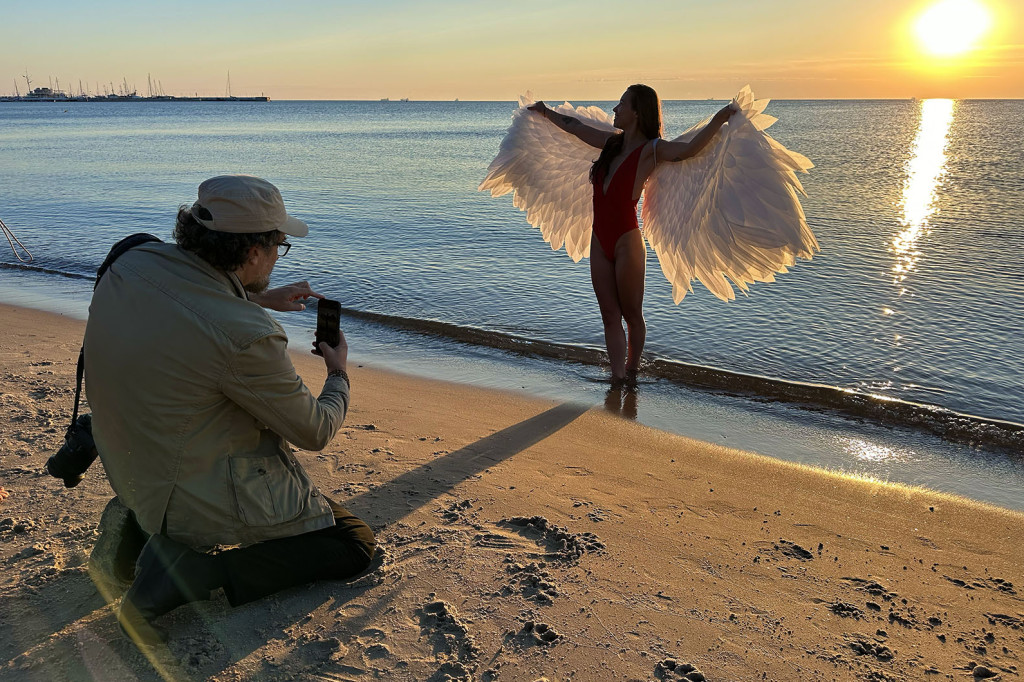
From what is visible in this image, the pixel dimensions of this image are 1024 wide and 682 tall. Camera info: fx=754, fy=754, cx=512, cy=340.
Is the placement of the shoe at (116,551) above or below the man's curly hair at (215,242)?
below

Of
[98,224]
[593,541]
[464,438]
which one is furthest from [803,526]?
[98,224]

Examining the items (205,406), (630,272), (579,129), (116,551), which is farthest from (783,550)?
(579,129)

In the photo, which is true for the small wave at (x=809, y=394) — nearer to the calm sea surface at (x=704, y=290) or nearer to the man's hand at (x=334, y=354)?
the calm sea surface at (x=704, y=290)

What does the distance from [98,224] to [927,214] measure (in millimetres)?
17917

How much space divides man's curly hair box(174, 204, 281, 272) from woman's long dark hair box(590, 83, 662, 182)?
336 centimetres

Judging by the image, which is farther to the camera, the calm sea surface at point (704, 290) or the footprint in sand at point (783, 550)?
the calm sea surface at point (704, 290)

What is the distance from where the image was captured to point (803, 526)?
3844mm

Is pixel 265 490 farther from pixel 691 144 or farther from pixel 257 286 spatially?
pixel 691 144

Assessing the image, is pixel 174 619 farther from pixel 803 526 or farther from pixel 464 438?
pixel 803 526

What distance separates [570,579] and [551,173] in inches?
175

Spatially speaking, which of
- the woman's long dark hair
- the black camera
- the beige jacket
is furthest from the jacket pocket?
the woman's long dark hair

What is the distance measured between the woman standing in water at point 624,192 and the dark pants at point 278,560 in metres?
3.35

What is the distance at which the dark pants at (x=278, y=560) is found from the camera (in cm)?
291

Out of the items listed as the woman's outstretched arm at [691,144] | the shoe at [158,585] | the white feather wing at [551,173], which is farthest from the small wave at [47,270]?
the shoe at [158,585]
